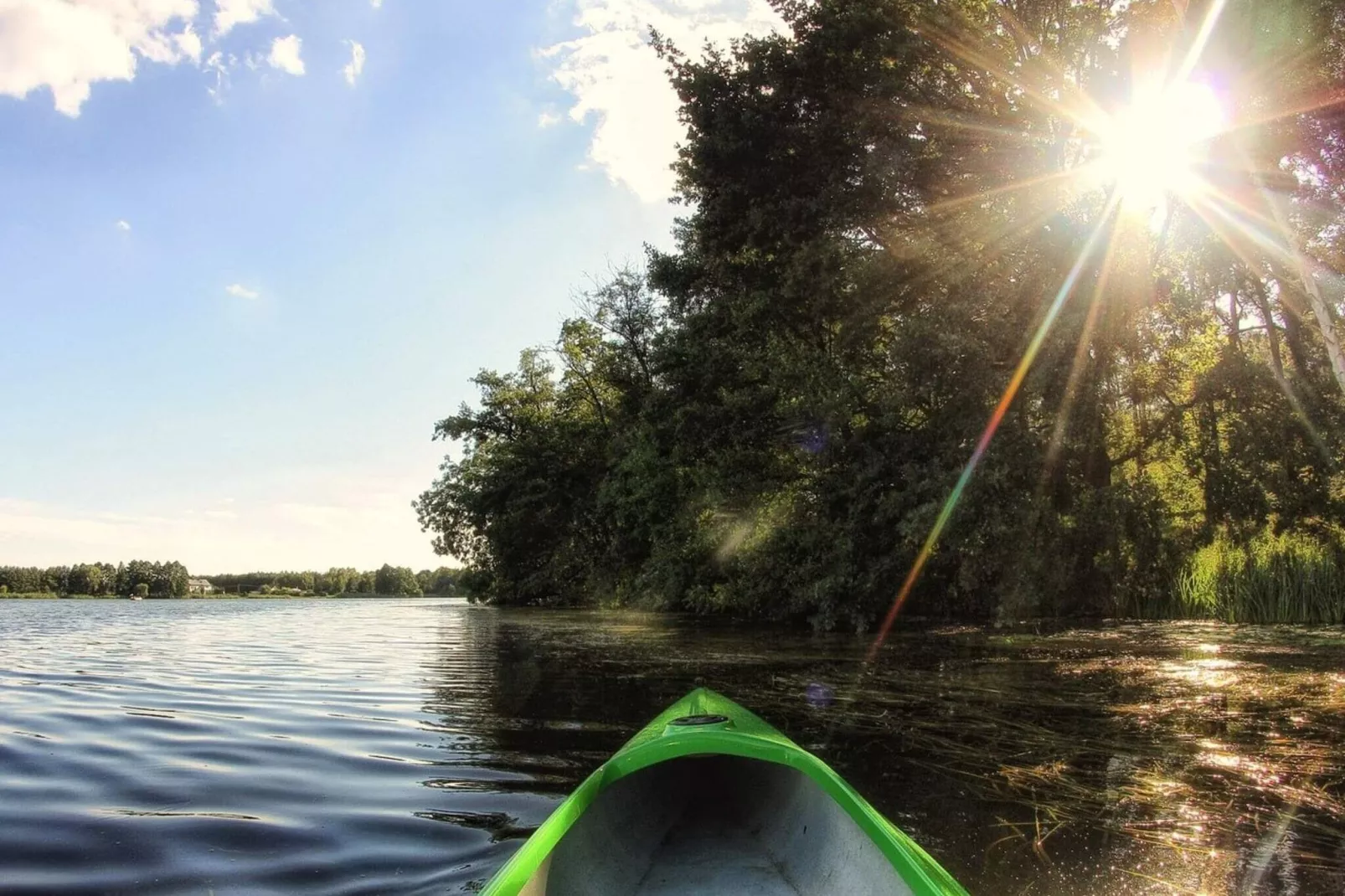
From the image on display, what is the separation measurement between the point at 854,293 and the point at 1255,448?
30.1ft

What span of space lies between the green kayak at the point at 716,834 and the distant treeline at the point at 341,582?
110 meters

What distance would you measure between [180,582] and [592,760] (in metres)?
119

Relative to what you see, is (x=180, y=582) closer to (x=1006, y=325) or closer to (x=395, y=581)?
(x=395, y=581)

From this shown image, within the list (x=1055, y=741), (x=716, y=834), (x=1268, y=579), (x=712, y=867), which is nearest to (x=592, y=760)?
(x=716, y=834)

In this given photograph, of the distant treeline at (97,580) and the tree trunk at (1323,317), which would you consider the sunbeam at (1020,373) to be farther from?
the distant treeline at (97,580)

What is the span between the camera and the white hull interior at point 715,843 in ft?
9.44

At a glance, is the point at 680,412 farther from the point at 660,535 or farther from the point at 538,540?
the point at 538,540

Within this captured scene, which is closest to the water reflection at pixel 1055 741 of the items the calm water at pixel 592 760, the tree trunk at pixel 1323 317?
the calm water at pixel 592 760

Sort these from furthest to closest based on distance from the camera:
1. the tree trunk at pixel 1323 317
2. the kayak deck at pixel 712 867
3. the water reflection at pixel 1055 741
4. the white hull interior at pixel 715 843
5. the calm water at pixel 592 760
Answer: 1. the tree trunk at pixel 1323 317
2. the water reflection at pixel 1055 741
3. the calm water at pixel 592 760
4. the kayak deck at pixel 712 867
5. the white hull interior at pixel 715 843

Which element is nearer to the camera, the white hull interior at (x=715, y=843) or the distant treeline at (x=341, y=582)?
the white hull interior at (x=715, y=843)

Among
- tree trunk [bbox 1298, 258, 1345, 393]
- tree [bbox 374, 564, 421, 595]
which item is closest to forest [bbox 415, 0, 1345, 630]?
tree trunk [bbox 1298, 258, 1345, 393]

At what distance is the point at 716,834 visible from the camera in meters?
3.91

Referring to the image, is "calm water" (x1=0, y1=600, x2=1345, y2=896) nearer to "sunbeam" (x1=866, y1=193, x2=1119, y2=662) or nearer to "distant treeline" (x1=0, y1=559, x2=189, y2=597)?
"sunbeam" (x1=866, y1=193, x2=1119, y2=662)

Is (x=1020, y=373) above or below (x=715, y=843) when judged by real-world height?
above
